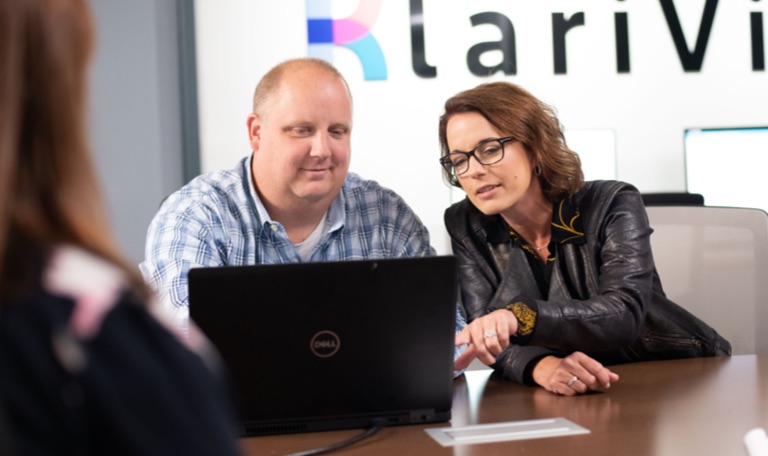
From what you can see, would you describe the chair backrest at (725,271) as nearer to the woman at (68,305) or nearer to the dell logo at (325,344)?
the dell logo at (325,344)

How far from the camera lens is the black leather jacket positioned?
209 centimetres

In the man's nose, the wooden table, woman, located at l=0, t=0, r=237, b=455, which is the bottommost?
the wooden table

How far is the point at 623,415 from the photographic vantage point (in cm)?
153

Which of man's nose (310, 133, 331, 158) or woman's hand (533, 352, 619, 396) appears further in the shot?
man's nose (310, 133, 331, 158)

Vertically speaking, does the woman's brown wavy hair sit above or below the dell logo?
above

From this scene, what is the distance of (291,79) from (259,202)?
33 centimetres

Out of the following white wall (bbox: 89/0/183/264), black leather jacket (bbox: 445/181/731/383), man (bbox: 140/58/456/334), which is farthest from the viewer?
white wall (bbox: 89/0/183/264)

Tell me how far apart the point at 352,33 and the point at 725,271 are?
7.54ft

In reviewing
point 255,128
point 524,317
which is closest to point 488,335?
point 524,317

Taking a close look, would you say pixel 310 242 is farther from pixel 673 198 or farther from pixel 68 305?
pixel 68 305

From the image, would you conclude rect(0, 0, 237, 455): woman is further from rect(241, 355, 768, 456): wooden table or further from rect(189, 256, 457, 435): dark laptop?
rect(189, 256, 457, 435): dark laptop

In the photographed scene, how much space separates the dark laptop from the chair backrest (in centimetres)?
124

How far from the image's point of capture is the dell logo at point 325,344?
4.59ft

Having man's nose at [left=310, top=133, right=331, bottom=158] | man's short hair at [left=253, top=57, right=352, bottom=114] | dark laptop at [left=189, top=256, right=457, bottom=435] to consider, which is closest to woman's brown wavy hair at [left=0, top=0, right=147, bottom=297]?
dark laptop at [left=189, top=256, right=457, bottom=435]
